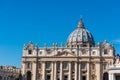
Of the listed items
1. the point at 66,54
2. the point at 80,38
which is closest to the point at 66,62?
the point at 66,54

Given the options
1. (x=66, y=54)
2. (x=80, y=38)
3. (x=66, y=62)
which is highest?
(x=80, y=38)

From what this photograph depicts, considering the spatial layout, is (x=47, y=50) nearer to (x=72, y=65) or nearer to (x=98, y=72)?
(x=72, y=65)

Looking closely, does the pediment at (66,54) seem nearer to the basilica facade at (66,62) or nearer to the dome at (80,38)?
the basilica facade at (66,62)

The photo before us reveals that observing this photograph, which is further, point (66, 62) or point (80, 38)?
point (80, 38)

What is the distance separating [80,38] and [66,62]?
16.7 m

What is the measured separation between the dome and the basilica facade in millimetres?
12488

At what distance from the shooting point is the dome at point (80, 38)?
392 ft

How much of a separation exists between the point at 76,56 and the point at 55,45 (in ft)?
21.7

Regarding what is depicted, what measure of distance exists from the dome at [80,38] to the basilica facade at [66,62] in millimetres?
12488

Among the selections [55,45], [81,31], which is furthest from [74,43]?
[55,45]

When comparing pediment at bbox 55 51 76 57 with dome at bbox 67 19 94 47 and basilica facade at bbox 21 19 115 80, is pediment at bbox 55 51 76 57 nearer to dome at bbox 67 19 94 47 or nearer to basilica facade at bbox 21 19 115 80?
basilica facade at bbox 21 19 115 80

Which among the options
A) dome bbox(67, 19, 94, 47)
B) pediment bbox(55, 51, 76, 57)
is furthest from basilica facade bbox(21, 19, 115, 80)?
dome bbox(67, 19, 94, 47)

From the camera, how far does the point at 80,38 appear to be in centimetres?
12075

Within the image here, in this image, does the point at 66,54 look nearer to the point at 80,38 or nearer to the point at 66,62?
the point at 66,62
